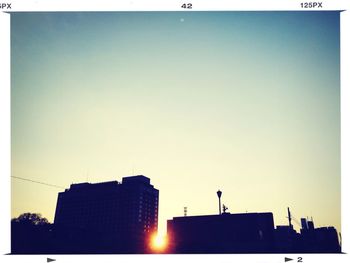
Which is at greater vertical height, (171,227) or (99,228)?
(171,227)

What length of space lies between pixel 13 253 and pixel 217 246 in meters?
22.3

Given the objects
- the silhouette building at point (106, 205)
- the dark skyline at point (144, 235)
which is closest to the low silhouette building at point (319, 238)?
the dark skyline at point (144, 235)

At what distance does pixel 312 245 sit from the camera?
30.3 metres

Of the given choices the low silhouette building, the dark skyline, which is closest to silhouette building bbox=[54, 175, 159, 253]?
the dark skyline

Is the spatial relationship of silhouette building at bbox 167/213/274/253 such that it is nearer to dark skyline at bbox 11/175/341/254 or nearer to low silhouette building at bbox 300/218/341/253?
dark skyline at bbox 11/175/341/254

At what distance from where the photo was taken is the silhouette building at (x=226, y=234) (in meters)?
23.4

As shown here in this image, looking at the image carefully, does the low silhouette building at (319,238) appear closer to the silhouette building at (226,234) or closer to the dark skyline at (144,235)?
the dark skyline at (144,235)

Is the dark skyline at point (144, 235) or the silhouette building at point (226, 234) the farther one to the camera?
the silhouette building at point (226, 234)

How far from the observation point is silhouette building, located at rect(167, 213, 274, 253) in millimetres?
23375

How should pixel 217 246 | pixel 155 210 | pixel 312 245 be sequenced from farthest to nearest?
pixel 155 210 → pixel 312 245 → pixel 217 246

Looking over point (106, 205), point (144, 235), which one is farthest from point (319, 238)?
point (106, 205)

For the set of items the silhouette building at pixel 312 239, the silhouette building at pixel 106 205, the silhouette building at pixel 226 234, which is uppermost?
the silhouette building at pixel 226 234
